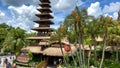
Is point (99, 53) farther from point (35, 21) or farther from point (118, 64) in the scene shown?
point (35, 21)

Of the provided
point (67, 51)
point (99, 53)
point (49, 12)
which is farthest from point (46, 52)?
point (49, 12)

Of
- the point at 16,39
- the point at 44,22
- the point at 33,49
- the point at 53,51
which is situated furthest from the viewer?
the point at 44,22

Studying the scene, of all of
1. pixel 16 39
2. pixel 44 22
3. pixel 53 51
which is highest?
pixel 44 22

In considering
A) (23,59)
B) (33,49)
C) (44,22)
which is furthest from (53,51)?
(44,22)

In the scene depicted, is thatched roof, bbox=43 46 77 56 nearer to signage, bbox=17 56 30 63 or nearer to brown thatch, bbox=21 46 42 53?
brown thatch, bbox=21 46 42 53

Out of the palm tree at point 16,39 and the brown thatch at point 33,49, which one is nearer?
the brown thatch at point 33,49

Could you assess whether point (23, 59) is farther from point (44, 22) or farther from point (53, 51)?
point (44, 22)

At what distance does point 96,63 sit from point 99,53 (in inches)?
230

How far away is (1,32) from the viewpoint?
3263 inches

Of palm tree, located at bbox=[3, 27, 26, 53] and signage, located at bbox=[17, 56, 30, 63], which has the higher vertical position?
palm tree, located at bbox=[3, 27, 26, 53]

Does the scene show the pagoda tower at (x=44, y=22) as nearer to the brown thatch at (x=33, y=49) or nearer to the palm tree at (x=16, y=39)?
the brown thatch at (x=33, y=49)

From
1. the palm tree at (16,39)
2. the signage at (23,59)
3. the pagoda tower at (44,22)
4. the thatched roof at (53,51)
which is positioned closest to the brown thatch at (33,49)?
the palm tree at (16,39)

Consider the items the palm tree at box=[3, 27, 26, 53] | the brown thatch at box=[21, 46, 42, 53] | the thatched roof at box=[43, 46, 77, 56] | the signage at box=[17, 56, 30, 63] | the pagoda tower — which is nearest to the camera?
the thatched roof at box=[43, 46, 77, 56]

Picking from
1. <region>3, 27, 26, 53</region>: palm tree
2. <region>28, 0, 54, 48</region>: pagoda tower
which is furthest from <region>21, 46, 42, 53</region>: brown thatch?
<region>28, 0, 54, 48</region>: pagoda tower
